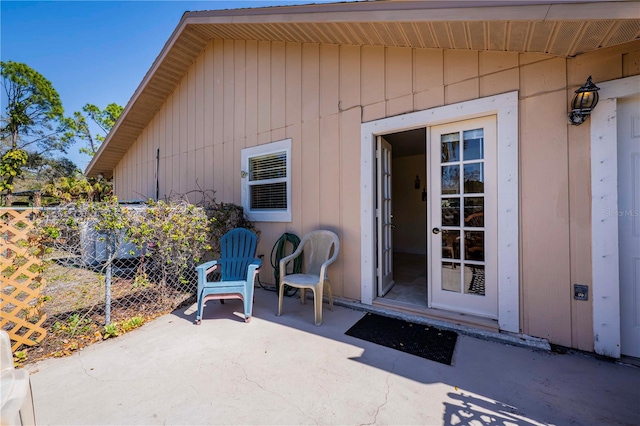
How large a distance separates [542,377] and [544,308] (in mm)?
662

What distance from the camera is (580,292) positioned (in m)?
2.16

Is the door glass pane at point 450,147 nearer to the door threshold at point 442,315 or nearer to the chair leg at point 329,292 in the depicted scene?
the door threshold at point 442,315

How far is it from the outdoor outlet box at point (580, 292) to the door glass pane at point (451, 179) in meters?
1.24

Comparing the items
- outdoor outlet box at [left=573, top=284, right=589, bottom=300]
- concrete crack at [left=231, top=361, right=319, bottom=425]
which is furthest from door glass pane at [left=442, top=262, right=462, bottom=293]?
concrete crack at [left=231, top=361, right=319, bottom=425]

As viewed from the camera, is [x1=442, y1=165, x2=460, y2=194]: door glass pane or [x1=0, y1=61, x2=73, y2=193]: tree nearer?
[x1=442, y1=165, x2=460, y2=194]: door glass pane

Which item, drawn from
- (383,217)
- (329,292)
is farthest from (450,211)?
(329,292)

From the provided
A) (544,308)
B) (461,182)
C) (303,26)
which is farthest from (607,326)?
(303,26)

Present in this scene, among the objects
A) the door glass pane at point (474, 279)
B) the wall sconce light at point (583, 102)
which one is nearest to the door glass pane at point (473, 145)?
the wall sconce light at point (583, 102)

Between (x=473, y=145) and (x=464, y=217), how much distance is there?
0.76m

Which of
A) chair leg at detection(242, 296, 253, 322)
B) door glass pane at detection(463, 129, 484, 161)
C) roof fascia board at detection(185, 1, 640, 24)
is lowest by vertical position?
chair leg at detection(242, 296, 253, 322)

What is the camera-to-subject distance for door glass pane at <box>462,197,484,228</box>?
8.71ft

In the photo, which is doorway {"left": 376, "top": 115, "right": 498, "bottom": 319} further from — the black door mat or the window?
the window

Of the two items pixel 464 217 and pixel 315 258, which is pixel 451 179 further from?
pixel 315 258

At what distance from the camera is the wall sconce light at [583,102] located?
202 cm
